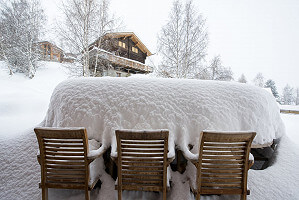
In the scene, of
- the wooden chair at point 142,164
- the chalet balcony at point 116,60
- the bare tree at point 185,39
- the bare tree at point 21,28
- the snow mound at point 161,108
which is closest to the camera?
the wooden chair at point 142,164

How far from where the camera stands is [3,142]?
96.8 inches

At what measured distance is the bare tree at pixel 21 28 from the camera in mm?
11914

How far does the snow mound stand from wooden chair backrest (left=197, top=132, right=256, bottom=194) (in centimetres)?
30

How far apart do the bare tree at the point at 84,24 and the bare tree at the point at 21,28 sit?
7709 mm

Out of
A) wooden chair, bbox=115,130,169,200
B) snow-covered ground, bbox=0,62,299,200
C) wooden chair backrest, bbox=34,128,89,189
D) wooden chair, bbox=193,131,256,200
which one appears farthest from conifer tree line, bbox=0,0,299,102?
wooden chair, bbox=193,131,256,200

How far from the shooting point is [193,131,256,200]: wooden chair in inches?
56.4

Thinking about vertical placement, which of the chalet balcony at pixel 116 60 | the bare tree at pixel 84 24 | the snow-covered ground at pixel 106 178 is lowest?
the snow-covered ground at pixel 106 178

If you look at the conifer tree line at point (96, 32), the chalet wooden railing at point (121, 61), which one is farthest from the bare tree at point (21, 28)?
the chalet wooden railing at point (121, 61)

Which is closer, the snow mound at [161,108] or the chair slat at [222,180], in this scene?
the chair slat at [222,180]

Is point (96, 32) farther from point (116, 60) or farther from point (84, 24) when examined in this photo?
point (116, 60)

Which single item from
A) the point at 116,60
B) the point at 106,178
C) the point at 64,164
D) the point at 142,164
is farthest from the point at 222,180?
the point at 116,60

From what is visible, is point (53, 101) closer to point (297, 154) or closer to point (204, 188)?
point (204, 188)

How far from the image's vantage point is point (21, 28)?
1220 centimetres

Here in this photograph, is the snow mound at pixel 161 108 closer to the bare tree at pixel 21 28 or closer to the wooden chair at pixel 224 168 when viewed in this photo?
the wooden chair at pixel 224 168
